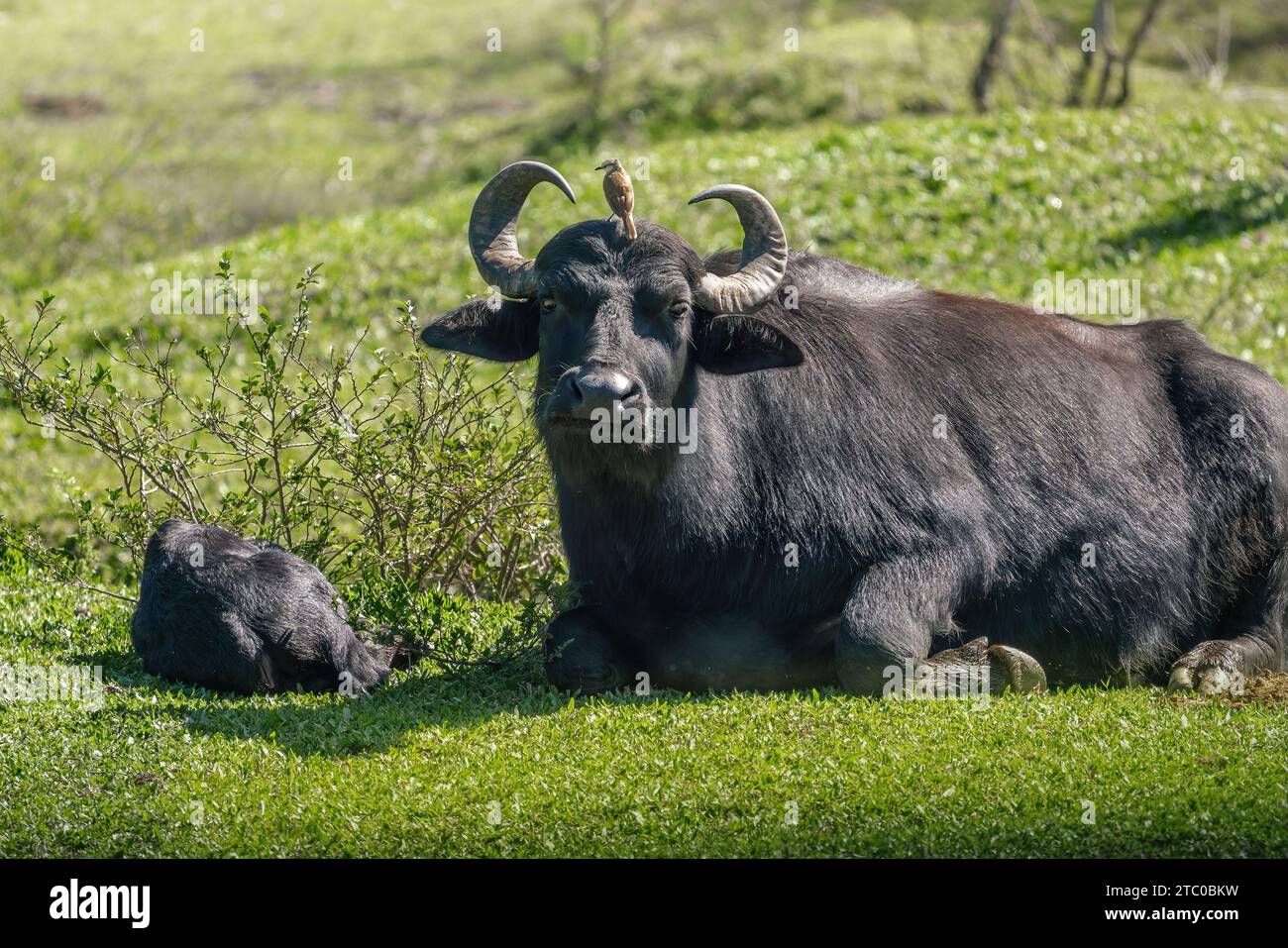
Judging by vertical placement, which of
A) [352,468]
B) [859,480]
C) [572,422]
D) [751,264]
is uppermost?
[751,264]

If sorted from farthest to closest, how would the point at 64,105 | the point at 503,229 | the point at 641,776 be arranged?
the point at 64,105 < the point at 503,229 < the point at 641,776

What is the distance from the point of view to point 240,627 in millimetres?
7418

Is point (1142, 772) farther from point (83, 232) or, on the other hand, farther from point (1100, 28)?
point (83, 232)

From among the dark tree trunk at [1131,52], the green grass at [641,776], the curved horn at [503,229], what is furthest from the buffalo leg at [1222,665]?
the dark tree trunk at [1131,52]

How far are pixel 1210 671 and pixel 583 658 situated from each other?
3.17 metres

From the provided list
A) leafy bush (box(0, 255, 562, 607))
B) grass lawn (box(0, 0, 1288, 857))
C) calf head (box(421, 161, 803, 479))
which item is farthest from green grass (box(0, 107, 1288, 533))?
calf head (box(421, 161, 803, 479))

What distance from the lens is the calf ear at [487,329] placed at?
7535 mm

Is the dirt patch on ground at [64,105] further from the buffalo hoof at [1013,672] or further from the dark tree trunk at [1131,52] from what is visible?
the buffalo hoof at [1013,672]

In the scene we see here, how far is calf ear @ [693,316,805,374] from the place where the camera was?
7395mm

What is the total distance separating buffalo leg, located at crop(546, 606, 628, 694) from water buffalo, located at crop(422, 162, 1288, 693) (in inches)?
0.6

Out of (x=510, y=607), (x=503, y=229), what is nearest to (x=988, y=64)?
(x=510, y=607)

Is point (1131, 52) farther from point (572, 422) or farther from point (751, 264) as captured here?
point (572, 422)

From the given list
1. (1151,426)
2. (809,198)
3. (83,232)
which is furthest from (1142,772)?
(83,232)

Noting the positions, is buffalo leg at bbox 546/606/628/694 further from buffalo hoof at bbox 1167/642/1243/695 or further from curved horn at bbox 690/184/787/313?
buffalo hoof at bbox 1167/642/1243/695
